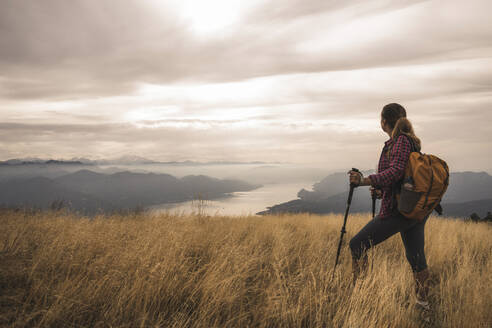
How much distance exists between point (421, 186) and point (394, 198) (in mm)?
355

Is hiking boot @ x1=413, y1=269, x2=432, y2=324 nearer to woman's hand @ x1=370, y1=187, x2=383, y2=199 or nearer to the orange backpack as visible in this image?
the orange backpack

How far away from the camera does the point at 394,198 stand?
311 cm

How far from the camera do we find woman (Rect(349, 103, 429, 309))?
2.96 meters

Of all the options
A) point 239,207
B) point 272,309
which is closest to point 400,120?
point 272,309

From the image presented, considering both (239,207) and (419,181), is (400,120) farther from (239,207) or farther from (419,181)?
(239,207)

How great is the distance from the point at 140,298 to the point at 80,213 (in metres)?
6.00

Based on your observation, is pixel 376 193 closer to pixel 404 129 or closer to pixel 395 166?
pixel 395 166

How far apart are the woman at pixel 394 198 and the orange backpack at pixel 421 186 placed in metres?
0.11

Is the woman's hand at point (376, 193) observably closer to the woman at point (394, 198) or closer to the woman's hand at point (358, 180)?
the woman at point (394, 198)

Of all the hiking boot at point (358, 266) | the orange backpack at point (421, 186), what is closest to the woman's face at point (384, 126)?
the orange backpack at point (421, 186)

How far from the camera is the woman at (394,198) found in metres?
2.96

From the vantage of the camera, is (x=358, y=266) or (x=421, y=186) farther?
(x=358, y=266)

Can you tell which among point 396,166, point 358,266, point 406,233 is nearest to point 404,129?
point 396,166

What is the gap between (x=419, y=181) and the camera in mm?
2830
